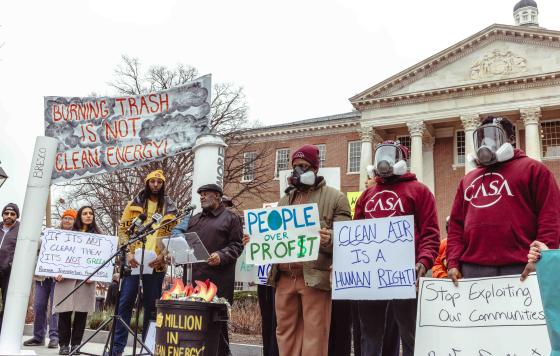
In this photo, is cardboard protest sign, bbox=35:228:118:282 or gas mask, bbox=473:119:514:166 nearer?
gas mask, bbox=473:119:514:166

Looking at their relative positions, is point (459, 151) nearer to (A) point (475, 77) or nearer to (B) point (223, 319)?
(A) point (475, 77)

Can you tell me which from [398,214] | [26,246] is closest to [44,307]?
[26,246]

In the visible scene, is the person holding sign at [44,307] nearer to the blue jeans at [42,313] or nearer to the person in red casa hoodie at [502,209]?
the blue jeans at [42,313]

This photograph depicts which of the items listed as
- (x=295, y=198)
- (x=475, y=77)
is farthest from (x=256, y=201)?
(x=295, y=198)

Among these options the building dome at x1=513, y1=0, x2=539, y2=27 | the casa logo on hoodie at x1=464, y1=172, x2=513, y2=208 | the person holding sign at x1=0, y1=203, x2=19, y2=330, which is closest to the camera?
the casa logo on hoodie at x1=464, y1=172, x2=513, y2=208

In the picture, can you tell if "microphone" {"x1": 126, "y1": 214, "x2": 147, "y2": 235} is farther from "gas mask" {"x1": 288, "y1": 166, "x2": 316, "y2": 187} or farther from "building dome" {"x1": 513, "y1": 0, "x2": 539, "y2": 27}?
"building dome" {"x1": 513, "y1": 0, "x2": 539, "y2": 27}

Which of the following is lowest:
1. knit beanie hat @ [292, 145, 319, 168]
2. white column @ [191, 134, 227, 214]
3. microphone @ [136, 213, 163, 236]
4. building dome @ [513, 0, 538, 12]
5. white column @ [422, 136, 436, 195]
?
microphone @ [136, 213, 163, 236]

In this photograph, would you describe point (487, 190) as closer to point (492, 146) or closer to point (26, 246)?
point (492, 146)

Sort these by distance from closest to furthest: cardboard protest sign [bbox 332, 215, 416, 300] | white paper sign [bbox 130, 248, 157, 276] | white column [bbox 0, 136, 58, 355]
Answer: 1. cardboard protest sign [bbox 332, 215, 416, 300]
2. white column [bbox 0, 136, 58, 355]
3. white paper sign [bbox 130, 248, 157, 276]

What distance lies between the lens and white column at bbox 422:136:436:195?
35250 millimetres

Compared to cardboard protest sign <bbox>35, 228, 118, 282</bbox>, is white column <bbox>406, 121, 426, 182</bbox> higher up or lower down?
higher up

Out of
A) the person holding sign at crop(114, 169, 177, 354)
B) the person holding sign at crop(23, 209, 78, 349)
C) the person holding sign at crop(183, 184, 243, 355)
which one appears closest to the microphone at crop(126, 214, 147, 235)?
the person holding sign at crop(114, 169, 177, 354)

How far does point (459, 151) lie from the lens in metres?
35.3

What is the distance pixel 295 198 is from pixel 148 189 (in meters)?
2.22
